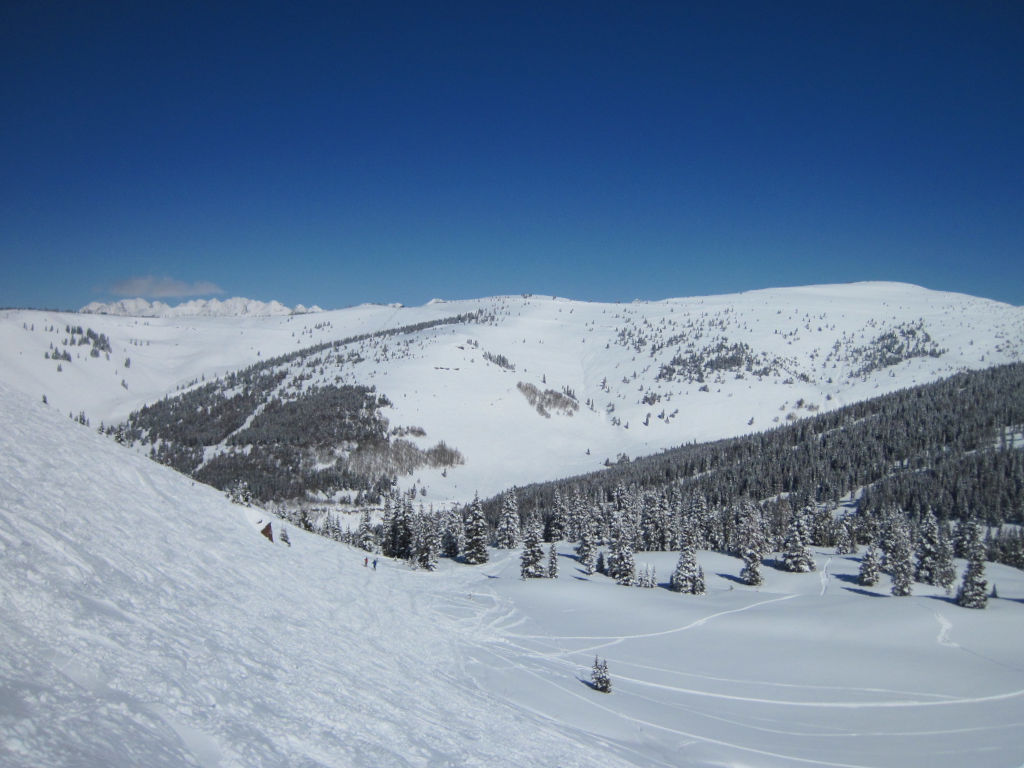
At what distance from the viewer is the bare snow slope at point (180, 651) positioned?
740 cm

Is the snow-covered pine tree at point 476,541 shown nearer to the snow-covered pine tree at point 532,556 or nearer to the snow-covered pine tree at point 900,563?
the snow-covered pine tree at point 532,556

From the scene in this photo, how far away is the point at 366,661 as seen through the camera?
1644 centimetres

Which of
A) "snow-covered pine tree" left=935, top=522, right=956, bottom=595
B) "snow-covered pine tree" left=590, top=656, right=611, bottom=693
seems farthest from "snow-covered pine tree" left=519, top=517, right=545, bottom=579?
"snow-covered pine tree" left=935, top=522, right=956, bottom=595

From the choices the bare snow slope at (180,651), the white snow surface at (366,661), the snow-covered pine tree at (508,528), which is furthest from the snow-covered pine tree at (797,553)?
the bare snow slope at (180,651)

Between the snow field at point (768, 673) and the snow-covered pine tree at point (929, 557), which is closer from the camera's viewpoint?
the snow field at point (768, 673)

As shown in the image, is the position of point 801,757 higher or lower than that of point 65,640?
lower

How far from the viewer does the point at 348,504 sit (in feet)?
446

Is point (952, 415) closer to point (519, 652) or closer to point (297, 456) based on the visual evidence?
point (519, 652)

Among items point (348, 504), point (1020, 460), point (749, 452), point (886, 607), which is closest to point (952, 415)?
point (1020, 460)

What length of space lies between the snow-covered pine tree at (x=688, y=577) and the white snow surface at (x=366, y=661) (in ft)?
37.0

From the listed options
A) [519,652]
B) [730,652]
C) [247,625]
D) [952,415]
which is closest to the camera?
[247,625]

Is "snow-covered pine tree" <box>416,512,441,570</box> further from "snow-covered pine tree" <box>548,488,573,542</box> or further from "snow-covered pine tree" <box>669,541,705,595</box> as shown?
"snow-covered pine tree" <box>548,488,573,542</box>

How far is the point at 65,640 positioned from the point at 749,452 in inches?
6674

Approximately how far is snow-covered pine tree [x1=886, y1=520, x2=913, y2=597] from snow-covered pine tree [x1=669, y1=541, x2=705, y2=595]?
72.4 ft
